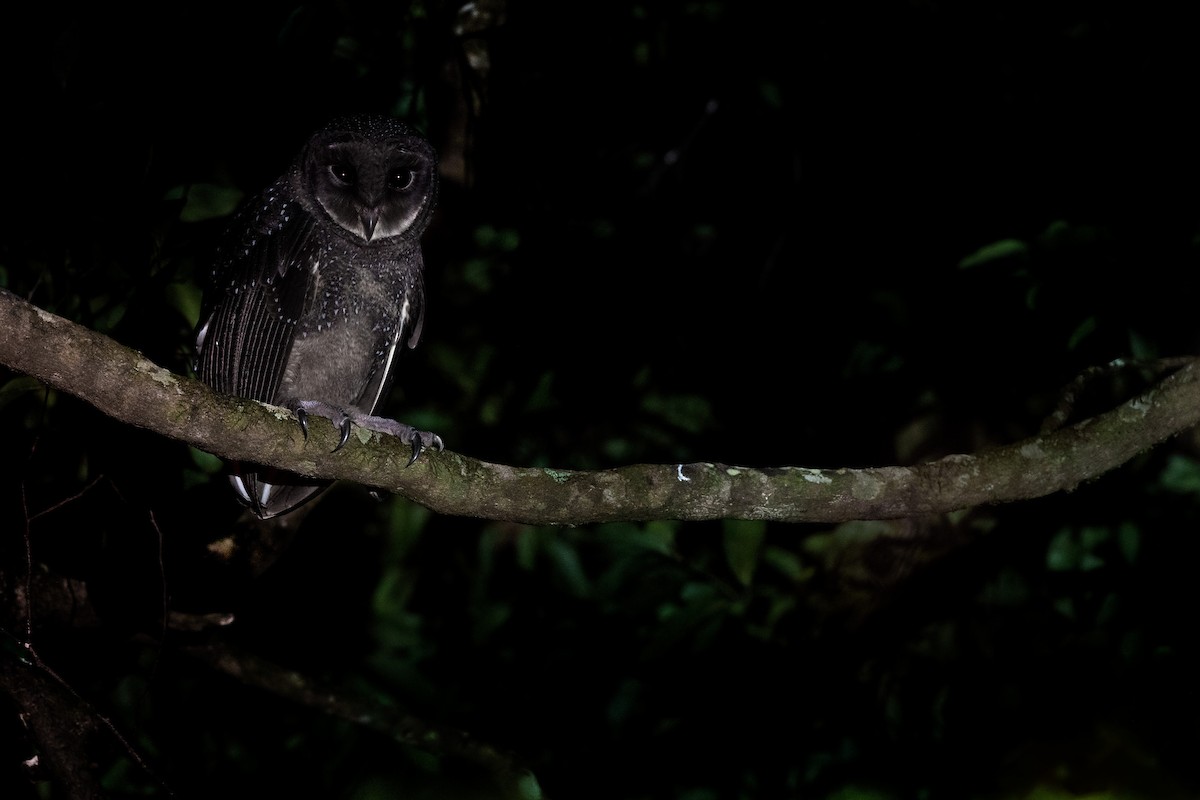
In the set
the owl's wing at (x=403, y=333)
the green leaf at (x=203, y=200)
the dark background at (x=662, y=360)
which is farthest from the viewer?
the owl's wing at (x=403, y=333)

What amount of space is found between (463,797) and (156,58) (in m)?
2.45

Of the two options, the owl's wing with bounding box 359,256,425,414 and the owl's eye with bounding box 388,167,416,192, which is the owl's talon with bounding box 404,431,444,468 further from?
the owl's eye with bounding box 388,167,416,192

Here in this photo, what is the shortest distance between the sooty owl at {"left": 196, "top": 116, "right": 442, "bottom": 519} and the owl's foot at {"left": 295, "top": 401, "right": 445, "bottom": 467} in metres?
0.10

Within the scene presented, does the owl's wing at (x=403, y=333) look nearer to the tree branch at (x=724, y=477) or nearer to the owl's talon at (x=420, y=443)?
the owl's talon at (x=420, y=443)

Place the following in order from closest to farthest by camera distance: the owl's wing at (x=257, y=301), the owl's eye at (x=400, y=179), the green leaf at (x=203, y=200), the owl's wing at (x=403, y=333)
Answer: the green leaf at (x=203, y=200), the owl's wing at (x=257, y=301), the owl's eye at (x=400, y=179), the owl's wing at (x=403, y=333)

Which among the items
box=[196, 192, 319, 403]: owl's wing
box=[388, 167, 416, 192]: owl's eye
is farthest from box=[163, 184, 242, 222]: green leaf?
box=[388, 167, 416, 192]: owl's eye

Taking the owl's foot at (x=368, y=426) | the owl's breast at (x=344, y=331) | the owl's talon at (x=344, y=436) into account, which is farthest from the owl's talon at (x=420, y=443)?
the owl's breast at (x=344, y=331)

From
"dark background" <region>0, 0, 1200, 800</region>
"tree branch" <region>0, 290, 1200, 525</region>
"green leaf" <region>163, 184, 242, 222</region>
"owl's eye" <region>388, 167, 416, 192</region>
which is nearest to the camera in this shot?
"tree branch" <region>0, 290, 1200, 525</region>

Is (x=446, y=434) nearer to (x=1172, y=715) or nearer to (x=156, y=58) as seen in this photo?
(x=156, y=58)

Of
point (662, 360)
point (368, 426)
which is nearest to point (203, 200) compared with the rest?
point (368, 426)

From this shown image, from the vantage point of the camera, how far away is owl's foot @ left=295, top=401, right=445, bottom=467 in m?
2.08

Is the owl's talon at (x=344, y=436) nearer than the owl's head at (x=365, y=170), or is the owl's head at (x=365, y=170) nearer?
the owl's talon at (x=344, y=436)

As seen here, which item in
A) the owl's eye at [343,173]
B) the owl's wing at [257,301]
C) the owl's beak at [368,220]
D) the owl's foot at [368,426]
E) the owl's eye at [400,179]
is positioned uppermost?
the owl's eye at [400,179]

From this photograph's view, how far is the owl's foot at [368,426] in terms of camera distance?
208 cm
